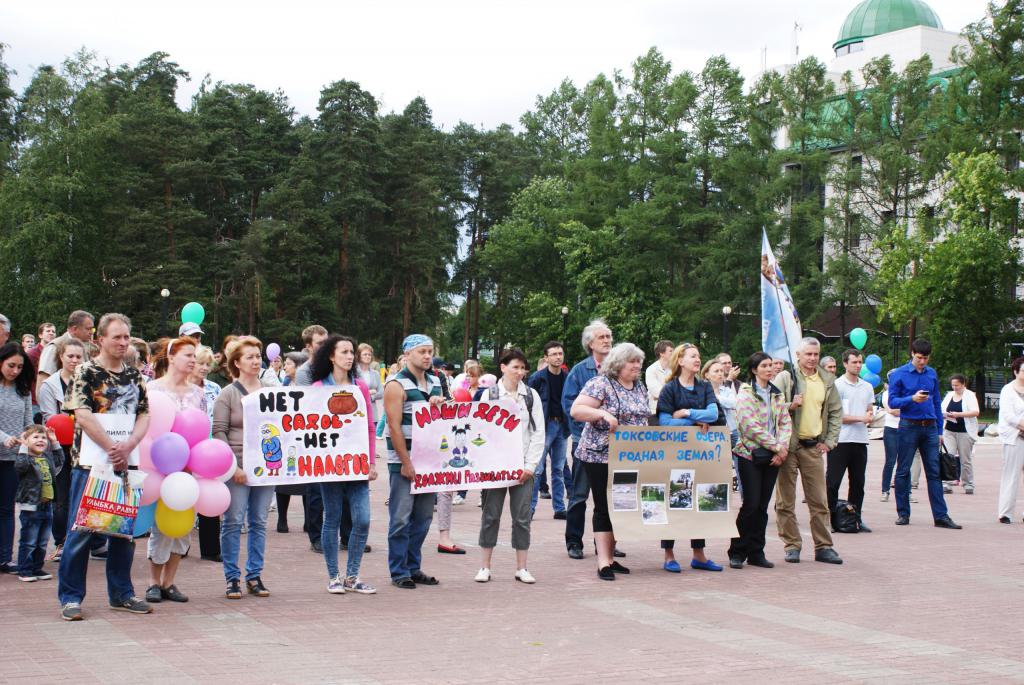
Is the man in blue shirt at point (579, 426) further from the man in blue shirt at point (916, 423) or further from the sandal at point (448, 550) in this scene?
the man in blue shirt at point (916, 423)

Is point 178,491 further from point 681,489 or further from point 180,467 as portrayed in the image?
point 681,489

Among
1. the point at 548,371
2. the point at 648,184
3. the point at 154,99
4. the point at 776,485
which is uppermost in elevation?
the point at 154,99

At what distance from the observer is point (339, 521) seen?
8.68 m

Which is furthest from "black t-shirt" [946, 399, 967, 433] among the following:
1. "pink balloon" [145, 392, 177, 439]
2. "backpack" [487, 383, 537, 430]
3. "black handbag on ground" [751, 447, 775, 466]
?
"pink balloon" [145, 392, 177, 439]

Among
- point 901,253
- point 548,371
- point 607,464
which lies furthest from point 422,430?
point 901,253

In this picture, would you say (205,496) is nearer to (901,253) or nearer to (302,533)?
(302,533)

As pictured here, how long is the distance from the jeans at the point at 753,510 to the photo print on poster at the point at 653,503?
0.81 meters

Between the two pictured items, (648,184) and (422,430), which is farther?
(648,184)

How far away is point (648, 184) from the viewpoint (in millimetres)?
58312

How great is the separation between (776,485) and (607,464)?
99.6 inches

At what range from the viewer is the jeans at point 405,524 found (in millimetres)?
8969

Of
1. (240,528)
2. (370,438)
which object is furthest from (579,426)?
(240,528)

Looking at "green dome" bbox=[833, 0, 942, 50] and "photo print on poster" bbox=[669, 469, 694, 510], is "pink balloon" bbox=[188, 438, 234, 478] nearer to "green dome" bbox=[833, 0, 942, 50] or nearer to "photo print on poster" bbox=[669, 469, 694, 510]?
"photo print on poster" bbox=[669, 469, 694, 510]

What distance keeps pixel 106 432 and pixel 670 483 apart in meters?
4.89
